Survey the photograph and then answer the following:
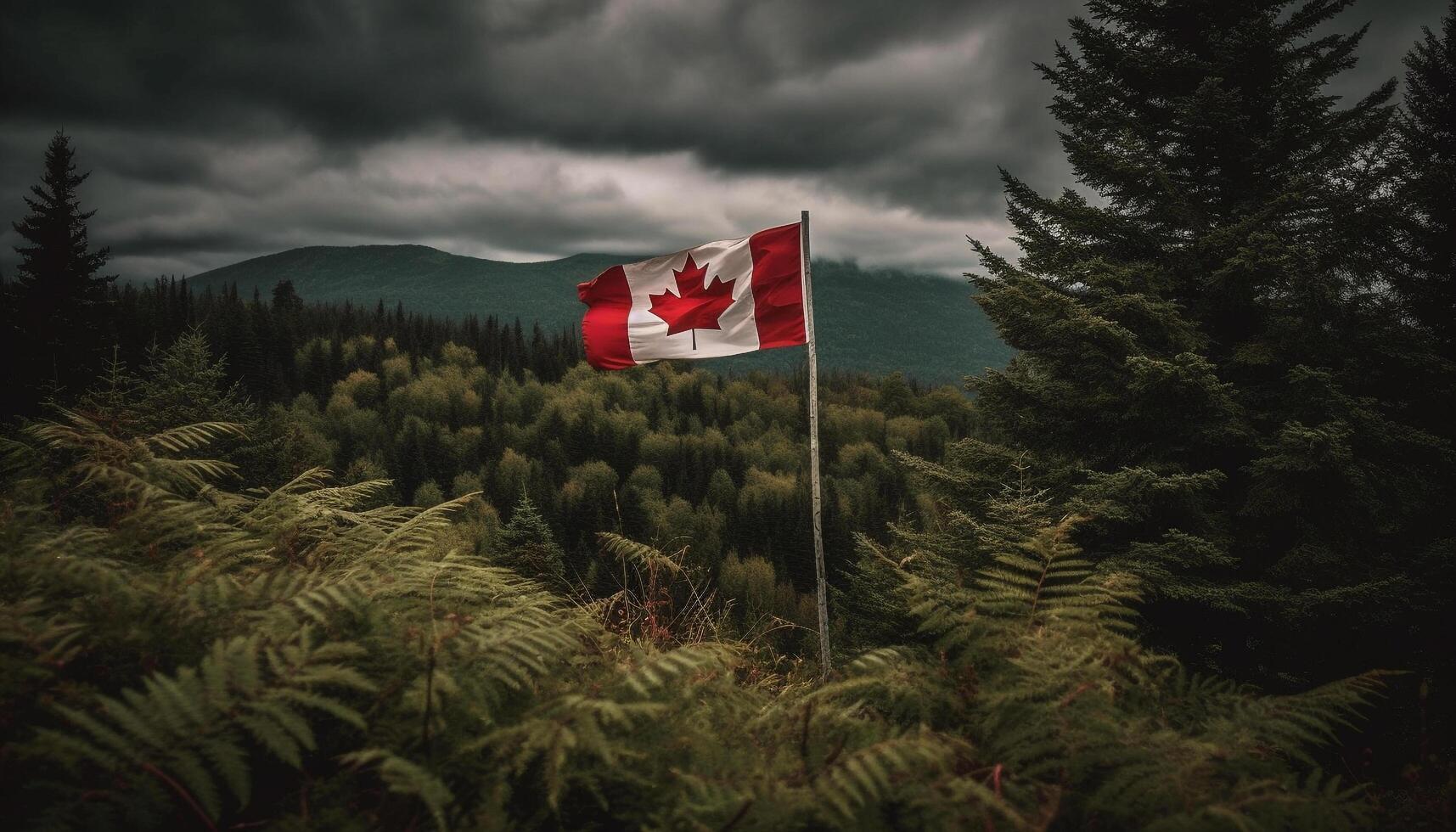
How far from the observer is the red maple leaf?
874 centimetres

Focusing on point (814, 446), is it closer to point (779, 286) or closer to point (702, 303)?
point (779, 286)

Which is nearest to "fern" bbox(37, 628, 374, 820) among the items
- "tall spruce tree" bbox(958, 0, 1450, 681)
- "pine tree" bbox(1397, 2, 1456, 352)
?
"tall spruce tree" bbox(958, 0, 1450, 681)

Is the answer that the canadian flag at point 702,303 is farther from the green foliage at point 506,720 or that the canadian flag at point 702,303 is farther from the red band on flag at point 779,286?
the green foliage at point 506,720

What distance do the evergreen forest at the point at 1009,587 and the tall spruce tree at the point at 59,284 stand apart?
4.17 metres

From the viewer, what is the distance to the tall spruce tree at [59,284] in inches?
1033

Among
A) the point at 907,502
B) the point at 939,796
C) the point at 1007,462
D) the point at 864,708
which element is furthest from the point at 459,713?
the point at 907,502

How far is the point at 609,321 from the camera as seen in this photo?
9.30 metres

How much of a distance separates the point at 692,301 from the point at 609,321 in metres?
1.37

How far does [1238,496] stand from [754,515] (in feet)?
200

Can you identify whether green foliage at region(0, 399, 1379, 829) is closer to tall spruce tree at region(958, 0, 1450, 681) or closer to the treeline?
tall spruce tree at region(958, 0, 1450, 681)

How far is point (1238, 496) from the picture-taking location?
9.03m

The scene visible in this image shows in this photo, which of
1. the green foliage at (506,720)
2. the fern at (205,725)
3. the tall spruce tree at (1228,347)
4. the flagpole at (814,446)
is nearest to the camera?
the fern at (205,725)

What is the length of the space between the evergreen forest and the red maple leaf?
3.00 m

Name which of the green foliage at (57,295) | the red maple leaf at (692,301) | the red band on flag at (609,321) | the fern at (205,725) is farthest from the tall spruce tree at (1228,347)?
the green foliage at (57,295)
